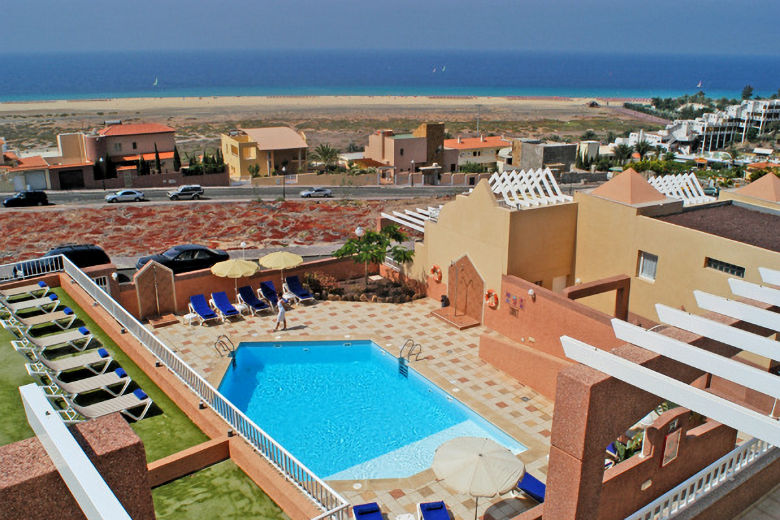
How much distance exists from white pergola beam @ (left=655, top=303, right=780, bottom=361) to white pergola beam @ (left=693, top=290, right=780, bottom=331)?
26.4 inches

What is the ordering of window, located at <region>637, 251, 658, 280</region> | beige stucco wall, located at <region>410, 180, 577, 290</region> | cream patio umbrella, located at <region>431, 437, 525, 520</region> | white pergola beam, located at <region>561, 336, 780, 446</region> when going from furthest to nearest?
beige stucco wall, located at <region>410, 180, 577, 290</region> < window, located at <region>637, 251, 658, 280</region> < cream patio umbrella, located at <region>431, 437, 525, 520</region> < white pergola beam, located at <region>561, 336, 780, 446</region>

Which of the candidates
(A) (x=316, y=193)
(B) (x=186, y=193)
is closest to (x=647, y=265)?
(A) (x=316, y=193)

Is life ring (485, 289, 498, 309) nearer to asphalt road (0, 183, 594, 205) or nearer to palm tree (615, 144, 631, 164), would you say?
asphalt road (0, 183, 594, 205)

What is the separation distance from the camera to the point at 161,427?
12406mm

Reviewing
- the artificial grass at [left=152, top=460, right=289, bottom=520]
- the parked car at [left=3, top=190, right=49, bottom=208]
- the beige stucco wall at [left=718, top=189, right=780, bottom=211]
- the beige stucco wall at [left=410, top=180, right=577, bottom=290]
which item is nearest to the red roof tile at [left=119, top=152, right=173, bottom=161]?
the parked car at [left=3, top=190, right=49, bottom=208]

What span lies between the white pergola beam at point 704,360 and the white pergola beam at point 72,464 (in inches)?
250

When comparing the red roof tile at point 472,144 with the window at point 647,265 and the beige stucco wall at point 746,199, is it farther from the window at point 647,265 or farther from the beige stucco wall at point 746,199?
the window at point 647,265

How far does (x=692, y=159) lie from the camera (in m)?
77.4

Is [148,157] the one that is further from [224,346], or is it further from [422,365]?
[422,365]

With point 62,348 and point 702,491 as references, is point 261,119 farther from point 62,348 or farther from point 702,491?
point 702,491

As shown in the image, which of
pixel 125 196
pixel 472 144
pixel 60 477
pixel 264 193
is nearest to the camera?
pixel 60 477

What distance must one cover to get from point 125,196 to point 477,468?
4099 cm

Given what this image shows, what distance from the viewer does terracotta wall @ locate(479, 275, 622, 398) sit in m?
17.0

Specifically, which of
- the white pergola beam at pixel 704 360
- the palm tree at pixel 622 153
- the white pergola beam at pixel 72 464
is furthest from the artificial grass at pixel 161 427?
the palm tree at pixel 622 153
